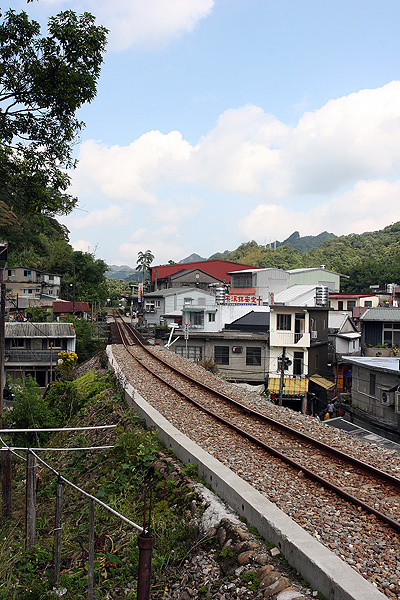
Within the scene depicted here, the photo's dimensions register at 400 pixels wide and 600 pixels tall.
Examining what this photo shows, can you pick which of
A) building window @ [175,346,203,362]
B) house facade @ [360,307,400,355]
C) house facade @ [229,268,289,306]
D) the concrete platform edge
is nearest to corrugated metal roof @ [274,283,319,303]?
house facade @ [229,268,289,306]

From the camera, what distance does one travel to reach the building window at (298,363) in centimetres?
2739

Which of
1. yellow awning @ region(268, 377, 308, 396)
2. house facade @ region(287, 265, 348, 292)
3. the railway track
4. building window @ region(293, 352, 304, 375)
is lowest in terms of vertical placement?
yellow awning @ region(268, 377, 308, 396)

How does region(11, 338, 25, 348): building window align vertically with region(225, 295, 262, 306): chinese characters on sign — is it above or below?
below

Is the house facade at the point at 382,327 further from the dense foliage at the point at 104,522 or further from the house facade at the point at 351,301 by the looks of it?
the dense foliage at the point at 104,522

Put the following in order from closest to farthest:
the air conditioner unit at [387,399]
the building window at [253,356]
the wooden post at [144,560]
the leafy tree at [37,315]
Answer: the wooden post at [144,560], the air conditioner unit at [387,399], the building window at [253,356], the leafy tree at [37,315]

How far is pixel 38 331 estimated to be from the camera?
1201 inches

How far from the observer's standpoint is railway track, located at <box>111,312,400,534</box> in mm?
5511

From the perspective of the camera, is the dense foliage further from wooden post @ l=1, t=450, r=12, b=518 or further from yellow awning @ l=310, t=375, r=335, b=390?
yellow awning @ l=310, t=375, r=335, b=390

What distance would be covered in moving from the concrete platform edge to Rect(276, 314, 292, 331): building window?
2079cm

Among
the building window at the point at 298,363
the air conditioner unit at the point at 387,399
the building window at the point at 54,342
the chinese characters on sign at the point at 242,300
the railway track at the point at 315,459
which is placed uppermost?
the chinese characters on sign at the point at 242,300

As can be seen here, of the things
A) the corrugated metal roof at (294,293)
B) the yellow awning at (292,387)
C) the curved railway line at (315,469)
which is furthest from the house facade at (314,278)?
the curved railway line at (315,469)

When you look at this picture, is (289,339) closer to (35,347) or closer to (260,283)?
(260,283)

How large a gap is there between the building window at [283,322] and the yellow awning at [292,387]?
306cm

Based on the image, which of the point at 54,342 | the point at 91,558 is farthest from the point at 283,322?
the point at 91,558
